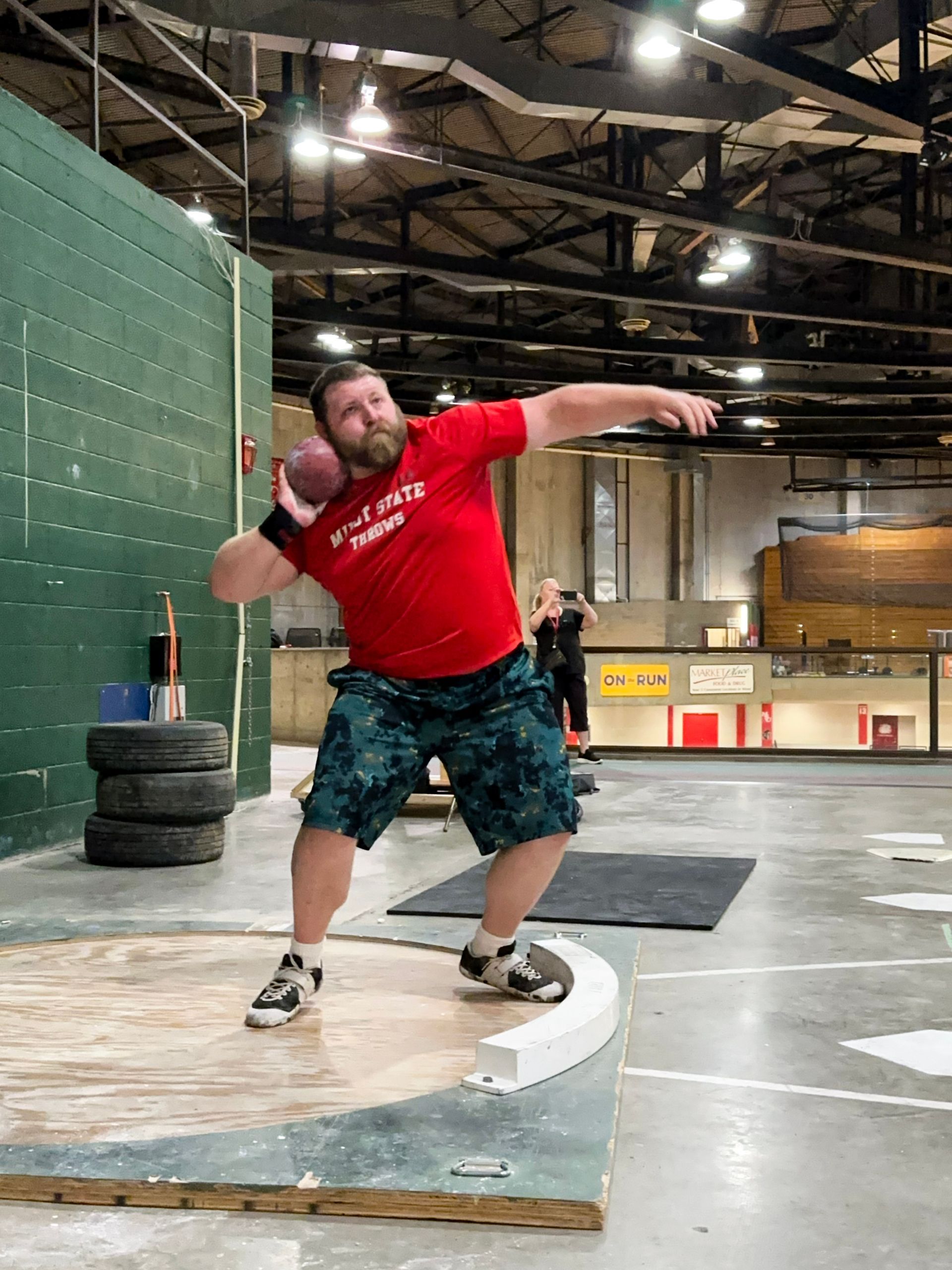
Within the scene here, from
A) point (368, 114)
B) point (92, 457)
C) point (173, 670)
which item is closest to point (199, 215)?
point (368, 114)

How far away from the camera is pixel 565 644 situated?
10023 millimetres

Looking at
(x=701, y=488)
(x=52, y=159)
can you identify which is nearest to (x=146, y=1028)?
(x=52, y=159)

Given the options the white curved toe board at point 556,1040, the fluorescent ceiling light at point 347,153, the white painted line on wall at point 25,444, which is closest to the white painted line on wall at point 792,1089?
the white curved toe board at point 556,1040

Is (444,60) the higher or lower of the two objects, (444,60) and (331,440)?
the higher

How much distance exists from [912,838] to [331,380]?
4.73 meters

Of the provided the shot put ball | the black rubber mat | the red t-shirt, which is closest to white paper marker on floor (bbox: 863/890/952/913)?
the black rubber mat

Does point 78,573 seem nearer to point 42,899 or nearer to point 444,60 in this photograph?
point 42,899

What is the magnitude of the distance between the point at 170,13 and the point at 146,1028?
6.10 meters

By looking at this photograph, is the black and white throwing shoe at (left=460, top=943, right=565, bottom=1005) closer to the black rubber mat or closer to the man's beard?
the black rubber mat

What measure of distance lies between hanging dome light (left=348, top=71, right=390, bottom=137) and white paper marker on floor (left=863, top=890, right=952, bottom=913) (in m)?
6.25

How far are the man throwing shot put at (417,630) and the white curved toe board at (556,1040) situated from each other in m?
0.27

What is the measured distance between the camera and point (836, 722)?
14320mm

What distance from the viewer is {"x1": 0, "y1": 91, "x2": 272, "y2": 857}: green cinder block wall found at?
565cm

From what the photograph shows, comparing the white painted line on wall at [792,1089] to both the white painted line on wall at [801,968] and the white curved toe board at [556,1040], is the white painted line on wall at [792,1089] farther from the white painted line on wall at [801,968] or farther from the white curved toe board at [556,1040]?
the white painted line on wall at [801,968]
